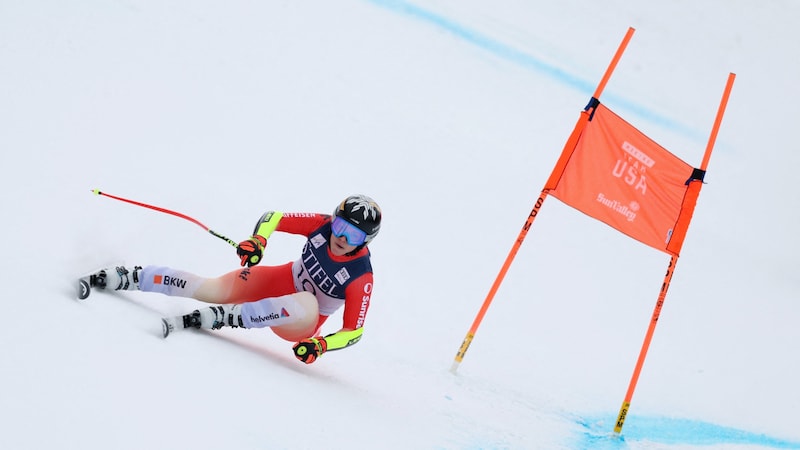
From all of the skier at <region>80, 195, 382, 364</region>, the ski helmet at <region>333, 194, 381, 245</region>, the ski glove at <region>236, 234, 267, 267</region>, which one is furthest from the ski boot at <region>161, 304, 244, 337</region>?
the ski helmet at <region>333, 194, 381, 245</region>

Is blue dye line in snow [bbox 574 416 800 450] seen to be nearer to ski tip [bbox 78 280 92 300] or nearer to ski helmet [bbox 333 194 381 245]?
ski helmet [bbox 333 194 381 245]

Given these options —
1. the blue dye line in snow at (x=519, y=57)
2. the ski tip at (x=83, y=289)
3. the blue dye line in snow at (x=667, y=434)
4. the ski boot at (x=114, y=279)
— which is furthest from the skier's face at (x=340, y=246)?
the blue dye line in snow at (x=519, y=57)

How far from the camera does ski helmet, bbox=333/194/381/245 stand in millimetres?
4305

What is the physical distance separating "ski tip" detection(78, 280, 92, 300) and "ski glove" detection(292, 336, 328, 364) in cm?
96

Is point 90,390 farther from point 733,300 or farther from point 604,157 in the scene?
point 733,300

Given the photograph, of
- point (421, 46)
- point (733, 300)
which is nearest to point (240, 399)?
point (733, 300)

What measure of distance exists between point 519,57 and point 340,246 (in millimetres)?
9475

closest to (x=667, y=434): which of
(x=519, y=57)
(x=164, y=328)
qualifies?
(x=164, y=328)

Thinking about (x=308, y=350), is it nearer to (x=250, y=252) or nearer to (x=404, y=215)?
(x=250, y=252)

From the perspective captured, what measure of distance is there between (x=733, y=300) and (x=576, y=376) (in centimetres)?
346

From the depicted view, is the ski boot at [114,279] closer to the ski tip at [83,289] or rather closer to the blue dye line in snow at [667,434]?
the ski tip at [83,289]

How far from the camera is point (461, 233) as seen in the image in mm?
8102

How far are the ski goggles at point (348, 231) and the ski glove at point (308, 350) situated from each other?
506 mm

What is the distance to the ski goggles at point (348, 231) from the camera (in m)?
4.32
